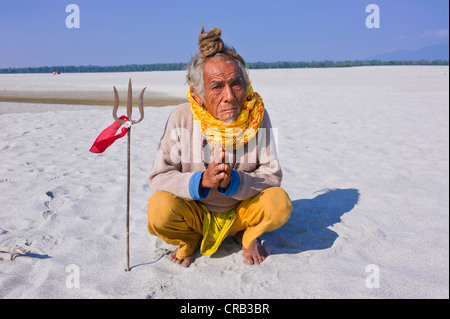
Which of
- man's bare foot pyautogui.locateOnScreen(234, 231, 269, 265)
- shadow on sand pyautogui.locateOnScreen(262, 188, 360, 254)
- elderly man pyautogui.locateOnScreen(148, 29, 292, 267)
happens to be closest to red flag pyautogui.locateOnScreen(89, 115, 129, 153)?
elderly man pyautogui.locateOnScreen(148, 29, 292, 267)

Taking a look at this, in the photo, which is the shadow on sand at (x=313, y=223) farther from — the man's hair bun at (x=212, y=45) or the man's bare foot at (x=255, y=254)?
the man's hair bun at (x=212, y=45)

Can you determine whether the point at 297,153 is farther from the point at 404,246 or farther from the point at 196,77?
the point at 196,77

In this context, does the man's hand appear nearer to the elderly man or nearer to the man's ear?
the elderly man

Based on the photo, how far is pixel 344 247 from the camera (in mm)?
2520

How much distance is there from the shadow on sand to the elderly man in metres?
0.27

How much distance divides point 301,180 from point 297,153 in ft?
3.62

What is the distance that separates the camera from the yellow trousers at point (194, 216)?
212cm

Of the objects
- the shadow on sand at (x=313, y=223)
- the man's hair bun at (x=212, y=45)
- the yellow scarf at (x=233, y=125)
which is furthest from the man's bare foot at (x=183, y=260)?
the man's hair bun at (x=212, y=45)

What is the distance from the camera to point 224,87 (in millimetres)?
2127

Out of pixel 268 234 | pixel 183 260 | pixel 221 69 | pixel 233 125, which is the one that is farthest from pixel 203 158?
pixel 268 234

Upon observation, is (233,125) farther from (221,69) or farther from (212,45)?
(212,45)

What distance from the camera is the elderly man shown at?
2109 mm

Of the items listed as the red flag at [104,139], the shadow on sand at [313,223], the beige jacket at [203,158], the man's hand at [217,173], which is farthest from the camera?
the shadow on sand at [313,223]

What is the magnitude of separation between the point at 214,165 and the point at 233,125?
1.10ft
